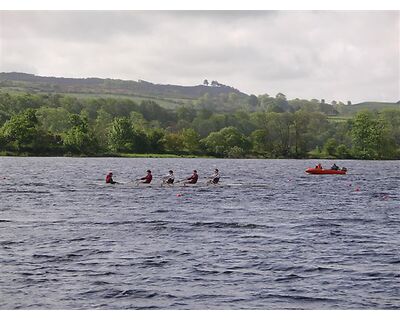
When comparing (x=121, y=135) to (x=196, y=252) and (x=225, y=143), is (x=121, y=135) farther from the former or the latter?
(x=196, y=252)

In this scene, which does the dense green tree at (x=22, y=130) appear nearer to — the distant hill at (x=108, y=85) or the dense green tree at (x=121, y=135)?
the dense green tree at (x=121, y=135)

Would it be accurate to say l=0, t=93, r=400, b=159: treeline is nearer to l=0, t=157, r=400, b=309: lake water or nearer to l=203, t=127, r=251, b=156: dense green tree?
l=203, t=127, r=251, b=156: dense green tree

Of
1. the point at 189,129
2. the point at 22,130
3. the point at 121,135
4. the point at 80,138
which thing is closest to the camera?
the point at 22,130

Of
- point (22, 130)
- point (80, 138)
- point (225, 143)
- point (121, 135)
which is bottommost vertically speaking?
point (225, 143)

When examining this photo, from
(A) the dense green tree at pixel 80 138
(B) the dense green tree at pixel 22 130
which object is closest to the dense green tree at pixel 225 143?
(A) the dense green tree at pixel 80 138

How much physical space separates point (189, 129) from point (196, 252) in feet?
252

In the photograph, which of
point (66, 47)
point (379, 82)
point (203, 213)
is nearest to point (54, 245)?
point (66, 47)

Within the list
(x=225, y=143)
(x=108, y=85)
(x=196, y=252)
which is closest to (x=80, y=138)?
(x=225, y=143)

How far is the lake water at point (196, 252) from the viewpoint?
15531 millimetres

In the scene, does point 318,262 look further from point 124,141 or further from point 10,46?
point 124,141

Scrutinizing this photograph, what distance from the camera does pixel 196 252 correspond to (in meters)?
20.5

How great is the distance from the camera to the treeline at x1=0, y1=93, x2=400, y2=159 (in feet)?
263

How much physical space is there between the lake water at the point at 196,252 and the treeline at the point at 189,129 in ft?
119

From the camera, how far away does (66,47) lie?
2306 cm
